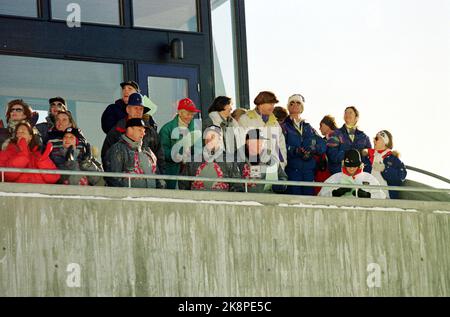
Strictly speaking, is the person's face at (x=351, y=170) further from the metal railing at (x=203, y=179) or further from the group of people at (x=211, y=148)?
the metal railing at (x=203, y=179)

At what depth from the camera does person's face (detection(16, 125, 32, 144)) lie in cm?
1770

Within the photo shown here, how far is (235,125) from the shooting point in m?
19.7

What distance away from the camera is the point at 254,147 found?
19.5m

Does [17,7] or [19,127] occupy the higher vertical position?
[17,7]

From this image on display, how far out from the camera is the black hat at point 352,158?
20.2m

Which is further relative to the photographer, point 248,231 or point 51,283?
point 248,231

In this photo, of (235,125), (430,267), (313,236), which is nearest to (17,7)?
(235,125)

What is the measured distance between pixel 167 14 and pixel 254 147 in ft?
14.6

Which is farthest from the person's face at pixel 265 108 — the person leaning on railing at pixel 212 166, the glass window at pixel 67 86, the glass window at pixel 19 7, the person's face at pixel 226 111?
the glass window at pixel 19 7

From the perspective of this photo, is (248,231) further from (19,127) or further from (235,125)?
(19,127)

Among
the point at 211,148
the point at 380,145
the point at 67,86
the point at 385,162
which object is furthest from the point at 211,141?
the point at 67,86

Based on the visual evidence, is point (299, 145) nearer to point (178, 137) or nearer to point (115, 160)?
point (178, 137)
